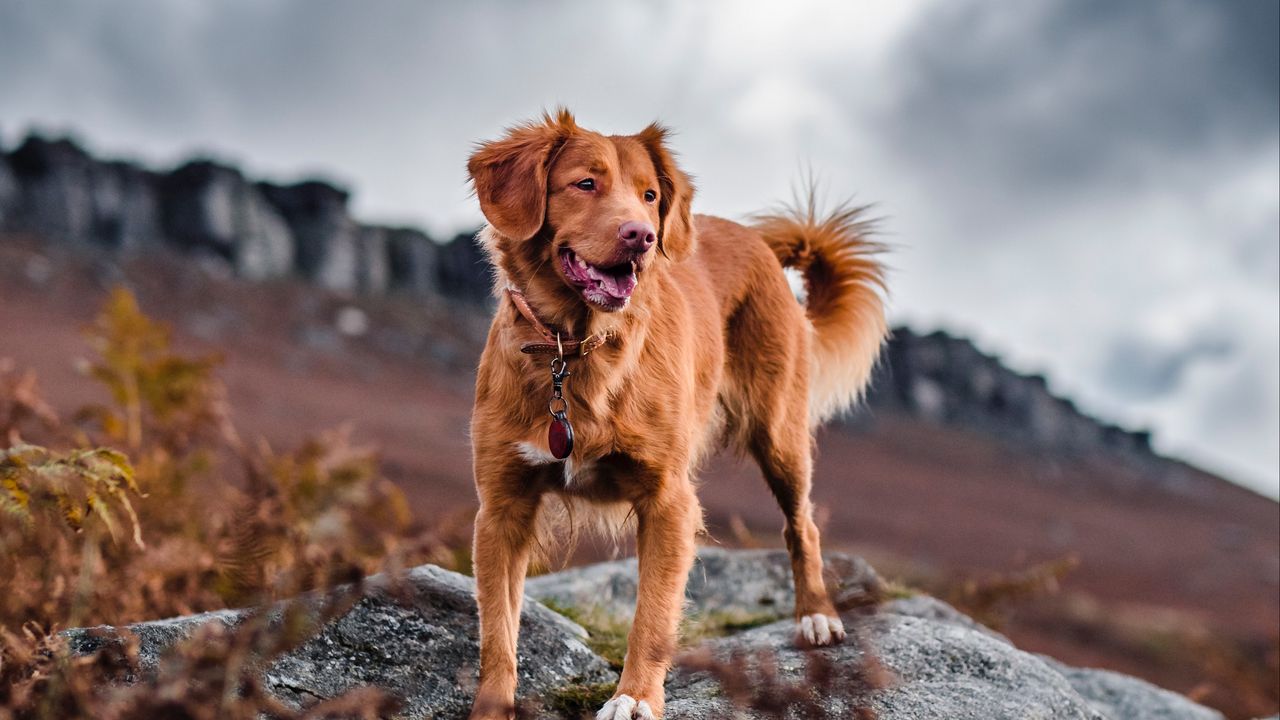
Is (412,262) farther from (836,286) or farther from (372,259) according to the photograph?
(836,286)

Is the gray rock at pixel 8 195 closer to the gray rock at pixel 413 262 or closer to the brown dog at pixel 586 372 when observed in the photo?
the gray rock at pixel 413 262

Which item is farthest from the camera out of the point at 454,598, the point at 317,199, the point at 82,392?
the point at 317,199

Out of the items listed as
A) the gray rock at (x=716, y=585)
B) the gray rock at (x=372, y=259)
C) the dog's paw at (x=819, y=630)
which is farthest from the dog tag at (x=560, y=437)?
the gray rock at (x=372, y=259)

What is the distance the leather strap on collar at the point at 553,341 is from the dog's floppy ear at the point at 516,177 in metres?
0.26

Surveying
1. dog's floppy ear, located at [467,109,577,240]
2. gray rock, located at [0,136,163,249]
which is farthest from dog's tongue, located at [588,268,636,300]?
gray rock, located at [0,136,163,249]

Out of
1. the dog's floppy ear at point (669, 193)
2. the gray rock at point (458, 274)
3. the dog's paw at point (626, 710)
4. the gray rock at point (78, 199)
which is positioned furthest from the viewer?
the gray rock at point (458, 274)

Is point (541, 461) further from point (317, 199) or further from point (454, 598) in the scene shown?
point (317, 199)

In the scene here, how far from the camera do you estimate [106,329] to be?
26.9ft

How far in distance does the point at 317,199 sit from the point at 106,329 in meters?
81.8

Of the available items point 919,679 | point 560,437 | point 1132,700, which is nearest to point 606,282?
point 560,437

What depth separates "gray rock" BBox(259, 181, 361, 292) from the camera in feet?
267

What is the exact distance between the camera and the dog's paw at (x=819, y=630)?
423 centimetres

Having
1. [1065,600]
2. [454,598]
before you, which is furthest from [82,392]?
[454,598]

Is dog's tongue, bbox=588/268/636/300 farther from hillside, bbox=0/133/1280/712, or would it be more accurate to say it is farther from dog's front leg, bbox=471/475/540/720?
hillside, bbox=0/133/1280/712
